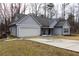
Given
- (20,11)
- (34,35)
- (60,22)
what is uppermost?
(20,11)

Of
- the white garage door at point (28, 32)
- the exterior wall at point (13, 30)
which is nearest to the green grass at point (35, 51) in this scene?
the white garage door at point (28, 32)

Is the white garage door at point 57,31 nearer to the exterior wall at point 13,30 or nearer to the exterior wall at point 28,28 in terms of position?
the exterior wall at point 28,28

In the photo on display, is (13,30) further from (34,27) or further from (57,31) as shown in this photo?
(57,31)

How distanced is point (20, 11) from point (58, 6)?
26.2 ft

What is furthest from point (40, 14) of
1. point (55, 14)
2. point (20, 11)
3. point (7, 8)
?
point (7, 8)

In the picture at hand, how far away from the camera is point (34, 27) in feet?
75.0

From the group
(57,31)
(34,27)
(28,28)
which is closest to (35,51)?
(28,28)

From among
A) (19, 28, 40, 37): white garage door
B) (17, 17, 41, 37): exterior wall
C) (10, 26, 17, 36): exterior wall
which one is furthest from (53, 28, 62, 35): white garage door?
(10, 26, 17, 36): exterior wall

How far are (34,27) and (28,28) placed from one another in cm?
112

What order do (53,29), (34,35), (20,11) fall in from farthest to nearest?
1. (53,29)
2. (20,11)
3. (34,35)

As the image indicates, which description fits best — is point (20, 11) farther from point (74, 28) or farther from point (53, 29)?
point (74, 28)

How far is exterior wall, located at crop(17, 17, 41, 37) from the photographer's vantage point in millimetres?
21359

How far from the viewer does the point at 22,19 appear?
21.9 meters

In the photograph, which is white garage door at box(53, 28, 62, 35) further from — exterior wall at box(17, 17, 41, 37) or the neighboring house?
exterior wall at box(17, 17, 41, 37)
